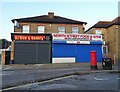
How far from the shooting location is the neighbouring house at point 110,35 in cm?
4706

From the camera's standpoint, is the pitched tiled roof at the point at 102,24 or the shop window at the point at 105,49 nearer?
the shop window at the point at 105,49

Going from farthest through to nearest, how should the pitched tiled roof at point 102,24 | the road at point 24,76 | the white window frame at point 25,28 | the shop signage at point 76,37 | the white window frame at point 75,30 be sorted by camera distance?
the pitched tiled roof at point 102,24 → the white window frame at point 75,30 → the white window frame at point 25,28 → the shop signage at point 76,37 → the road at point 24,76

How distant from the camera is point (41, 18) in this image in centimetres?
4688

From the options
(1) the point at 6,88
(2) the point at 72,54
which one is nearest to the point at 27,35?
(2) the point at 72,54

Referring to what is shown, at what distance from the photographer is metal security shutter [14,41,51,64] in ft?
129

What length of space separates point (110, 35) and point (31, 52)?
1858 centimetres

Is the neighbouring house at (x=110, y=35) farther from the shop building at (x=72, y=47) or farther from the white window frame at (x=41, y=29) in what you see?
the white window frame at (x=41, y=29)

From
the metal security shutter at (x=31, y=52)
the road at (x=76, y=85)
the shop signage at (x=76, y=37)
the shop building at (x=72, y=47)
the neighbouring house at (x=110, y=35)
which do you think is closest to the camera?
the road at (x=76, y=85)

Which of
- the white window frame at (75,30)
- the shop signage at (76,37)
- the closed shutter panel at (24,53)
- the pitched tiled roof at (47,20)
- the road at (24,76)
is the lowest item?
the road at (24,76)

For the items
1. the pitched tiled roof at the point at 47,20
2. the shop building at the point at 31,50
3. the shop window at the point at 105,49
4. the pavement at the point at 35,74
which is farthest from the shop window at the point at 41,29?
the pavement at the point at 35,74

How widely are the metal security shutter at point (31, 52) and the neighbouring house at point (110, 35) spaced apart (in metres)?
12.5

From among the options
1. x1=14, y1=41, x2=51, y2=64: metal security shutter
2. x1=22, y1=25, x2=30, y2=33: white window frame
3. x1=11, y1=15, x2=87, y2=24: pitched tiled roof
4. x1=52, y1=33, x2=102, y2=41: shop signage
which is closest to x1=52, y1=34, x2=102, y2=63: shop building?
x1=52, y1=33, x2=102, y2=41: shop signage

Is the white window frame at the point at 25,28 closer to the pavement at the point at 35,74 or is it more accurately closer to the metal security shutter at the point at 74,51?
the metal security shutter at the point at 74,51

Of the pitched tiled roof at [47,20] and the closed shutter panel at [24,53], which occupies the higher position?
the pitched tiled roof at [47,20]
